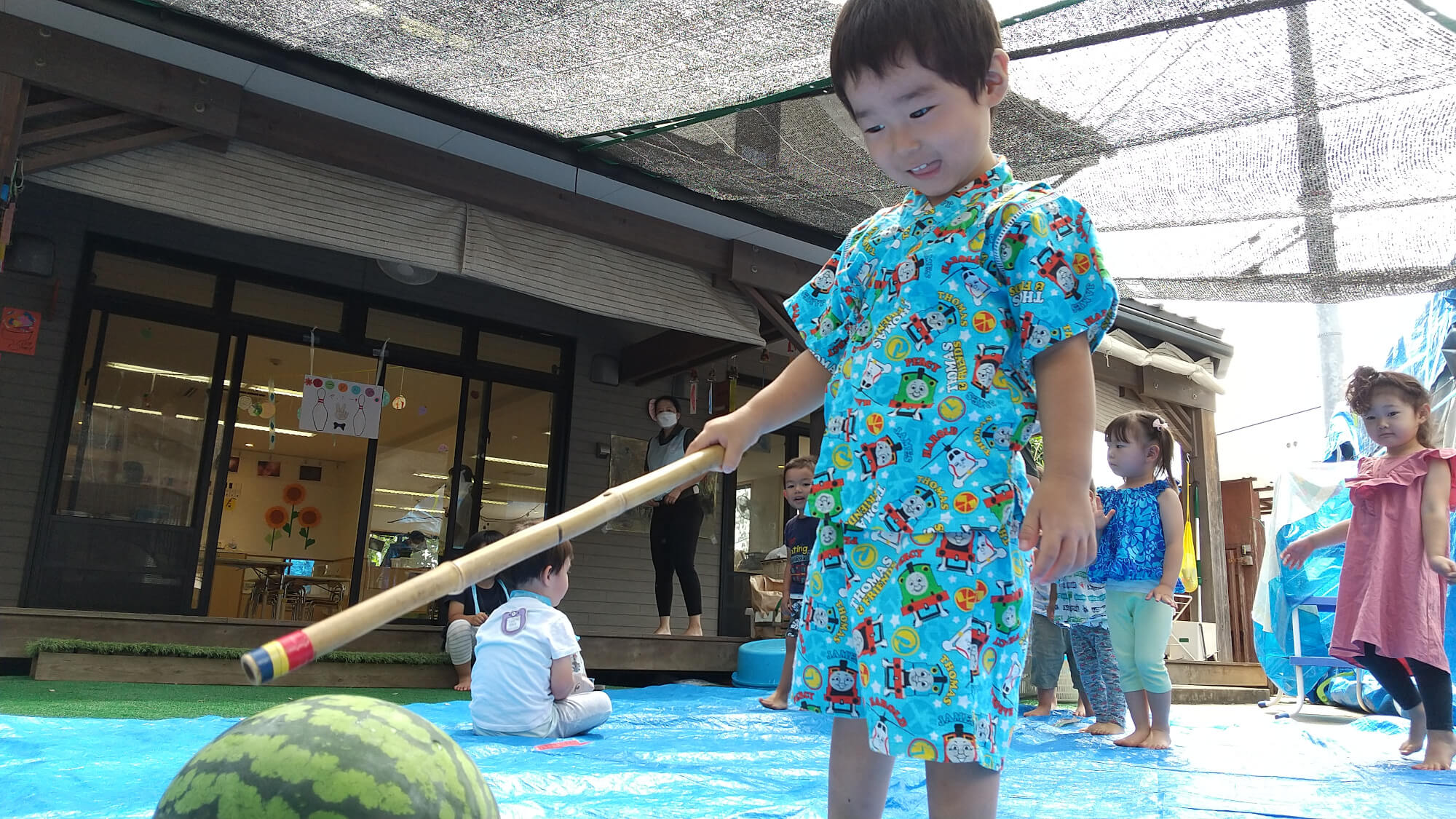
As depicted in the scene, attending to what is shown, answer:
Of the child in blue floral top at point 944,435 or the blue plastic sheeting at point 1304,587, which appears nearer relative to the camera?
the child in blue floral top at point 944,435

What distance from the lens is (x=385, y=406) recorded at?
24.6 ft

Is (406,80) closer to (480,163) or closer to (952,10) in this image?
(480,163)

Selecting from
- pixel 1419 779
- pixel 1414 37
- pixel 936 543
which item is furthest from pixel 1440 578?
pixel 936 543

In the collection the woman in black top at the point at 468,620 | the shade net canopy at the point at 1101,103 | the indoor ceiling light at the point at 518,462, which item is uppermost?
the shade net canopy at the point at 1101,103

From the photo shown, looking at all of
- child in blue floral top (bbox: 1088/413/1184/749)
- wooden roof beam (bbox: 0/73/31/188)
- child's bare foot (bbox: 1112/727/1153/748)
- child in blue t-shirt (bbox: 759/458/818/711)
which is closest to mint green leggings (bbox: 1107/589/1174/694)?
child in blue floral top (bbox: 1088/413/1184/749)

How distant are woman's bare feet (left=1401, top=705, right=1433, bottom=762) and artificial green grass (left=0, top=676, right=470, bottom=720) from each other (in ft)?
13.0

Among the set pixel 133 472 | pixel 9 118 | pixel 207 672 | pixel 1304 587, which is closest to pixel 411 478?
pixel 133 472

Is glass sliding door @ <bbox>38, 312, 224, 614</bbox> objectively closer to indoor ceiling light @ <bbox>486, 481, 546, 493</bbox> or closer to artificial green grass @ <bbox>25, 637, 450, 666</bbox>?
artificial green grass @ <bbox>25, 637, 450, 666</bbox>

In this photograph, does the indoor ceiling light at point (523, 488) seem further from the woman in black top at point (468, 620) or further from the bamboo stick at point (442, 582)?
the bamboo stick at point (442, 582)

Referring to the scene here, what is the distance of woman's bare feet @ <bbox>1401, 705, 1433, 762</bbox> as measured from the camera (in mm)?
3461

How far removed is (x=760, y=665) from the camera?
5.93 meters

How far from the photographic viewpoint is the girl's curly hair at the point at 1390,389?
352cm

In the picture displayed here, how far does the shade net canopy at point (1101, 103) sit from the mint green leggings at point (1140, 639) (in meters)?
1.98

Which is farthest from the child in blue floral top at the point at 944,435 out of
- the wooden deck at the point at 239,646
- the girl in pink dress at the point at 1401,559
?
the wooden deck at the point at 239,646
